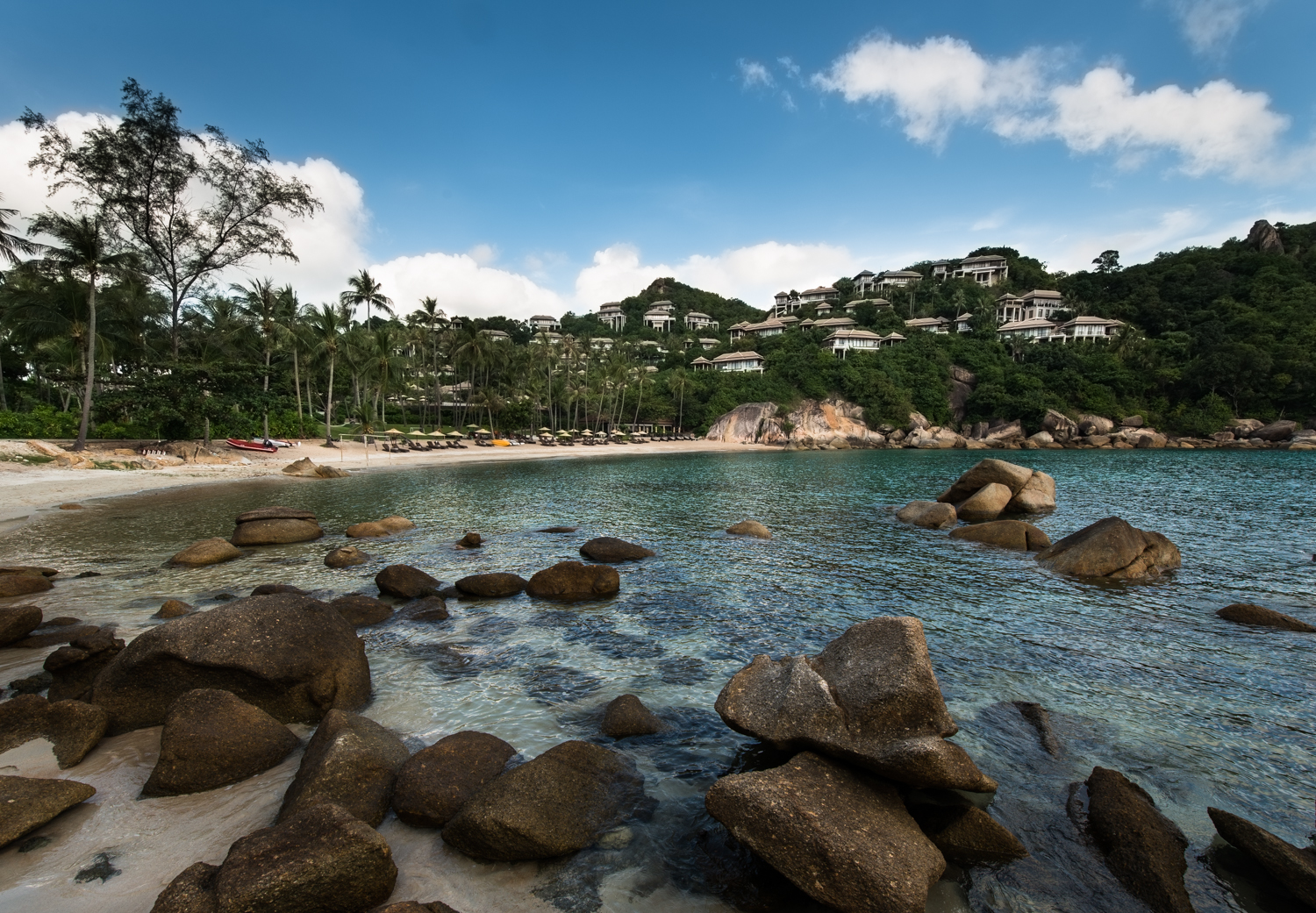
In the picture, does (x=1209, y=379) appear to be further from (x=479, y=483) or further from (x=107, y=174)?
(x=107, y=174)

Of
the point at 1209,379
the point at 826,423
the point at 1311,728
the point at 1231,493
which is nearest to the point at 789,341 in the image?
the point at 826,423

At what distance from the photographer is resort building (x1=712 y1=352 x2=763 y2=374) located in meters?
103

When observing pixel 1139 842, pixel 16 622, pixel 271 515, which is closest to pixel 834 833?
pixel 1139 842

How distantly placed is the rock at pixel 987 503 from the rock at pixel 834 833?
797 inches

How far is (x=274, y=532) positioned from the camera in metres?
17.4

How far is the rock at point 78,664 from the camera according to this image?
7312mm

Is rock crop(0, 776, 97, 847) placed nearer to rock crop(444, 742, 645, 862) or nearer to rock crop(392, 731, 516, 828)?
rock crop(392, 731, 516, 828)

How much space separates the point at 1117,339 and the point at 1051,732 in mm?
110470

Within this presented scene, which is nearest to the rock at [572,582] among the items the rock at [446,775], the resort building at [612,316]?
the rock at [446,775]

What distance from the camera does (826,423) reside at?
90312 millimetres

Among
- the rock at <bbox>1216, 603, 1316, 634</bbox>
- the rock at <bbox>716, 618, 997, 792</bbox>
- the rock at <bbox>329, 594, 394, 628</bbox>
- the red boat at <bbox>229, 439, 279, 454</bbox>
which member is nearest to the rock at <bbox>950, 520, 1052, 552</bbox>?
the rock at <bbox>1216, 603, 1316, 634</bbox>

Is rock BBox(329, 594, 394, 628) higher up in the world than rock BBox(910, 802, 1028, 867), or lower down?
lower down

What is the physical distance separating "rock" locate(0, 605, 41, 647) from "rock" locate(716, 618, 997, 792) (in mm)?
11170

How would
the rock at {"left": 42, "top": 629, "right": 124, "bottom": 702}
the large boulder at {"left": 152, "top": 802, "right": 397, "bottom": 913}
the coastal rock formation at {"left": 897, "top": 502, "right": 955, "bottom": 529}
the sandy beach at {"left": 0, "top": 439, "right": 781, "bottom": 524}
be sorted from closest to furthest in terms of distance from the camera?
the large boulder at {"left": 152, "top": 802, "right": 397, "bottom": 913}
the rock at {"left": 42, "top": 629, "right": 124, "bottom": 702}
the coastal rock formation at {"left": 897, "top": 502, "right": 955, "bottom": 529}
the sandy beach at {"left": 0, "top": 439, "right": 781, "bottom": 524}
